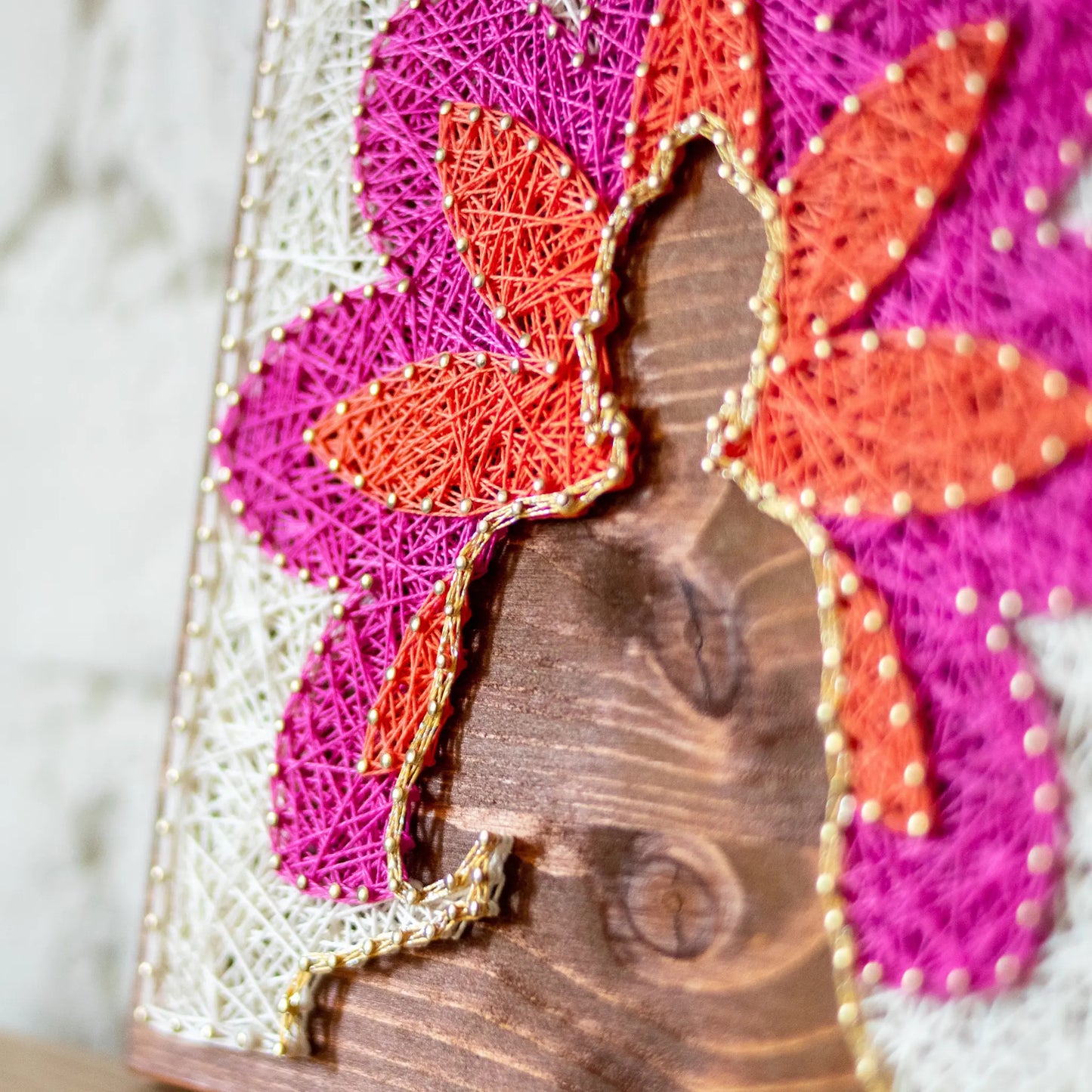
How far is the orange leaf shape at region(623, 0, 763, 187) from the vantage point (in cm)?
41

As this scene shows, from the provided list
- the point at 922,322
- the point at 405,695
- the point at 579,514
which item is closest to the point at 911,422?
the point at 922,322

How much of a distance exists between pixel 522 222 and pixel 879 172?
0.16 meters

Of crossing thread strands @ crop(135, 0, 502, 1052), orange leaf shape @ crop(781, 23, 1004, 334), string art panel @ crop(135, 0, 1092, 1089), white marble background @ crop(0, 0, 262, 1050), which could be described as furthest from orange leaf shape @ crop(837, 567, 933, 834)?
white marble background @ crop(0, 0, 262, 1050)

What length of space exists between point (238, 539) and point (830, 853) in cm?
35

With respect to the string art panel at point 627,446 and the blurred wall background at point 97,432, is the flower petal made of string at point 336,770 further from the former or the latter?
the blurred wall background at point 97,432

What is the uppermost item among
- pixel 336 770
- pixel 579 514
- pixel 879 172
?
pixel 879 172

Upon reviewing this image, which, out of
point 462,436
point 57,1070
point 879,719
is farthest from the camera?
point 57,1070

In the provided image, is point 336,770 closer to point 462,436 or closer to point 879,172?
point 462,436

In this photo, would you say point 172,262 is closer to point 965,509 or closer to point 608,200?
point 608,200

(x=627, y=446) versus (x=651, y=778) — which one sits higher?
(x=627, y=446)

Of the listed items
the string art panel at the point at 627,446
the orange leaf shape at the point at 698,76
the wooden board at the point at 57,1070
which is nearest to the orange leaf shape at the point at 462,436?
the string art panel at the point at 627,446

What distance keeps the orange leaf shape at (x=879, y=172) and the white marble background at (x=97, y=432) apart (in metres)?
0.41

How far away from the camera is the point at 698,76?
0.42m

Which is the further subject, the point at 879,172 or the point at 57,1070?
the point at 57,1070
